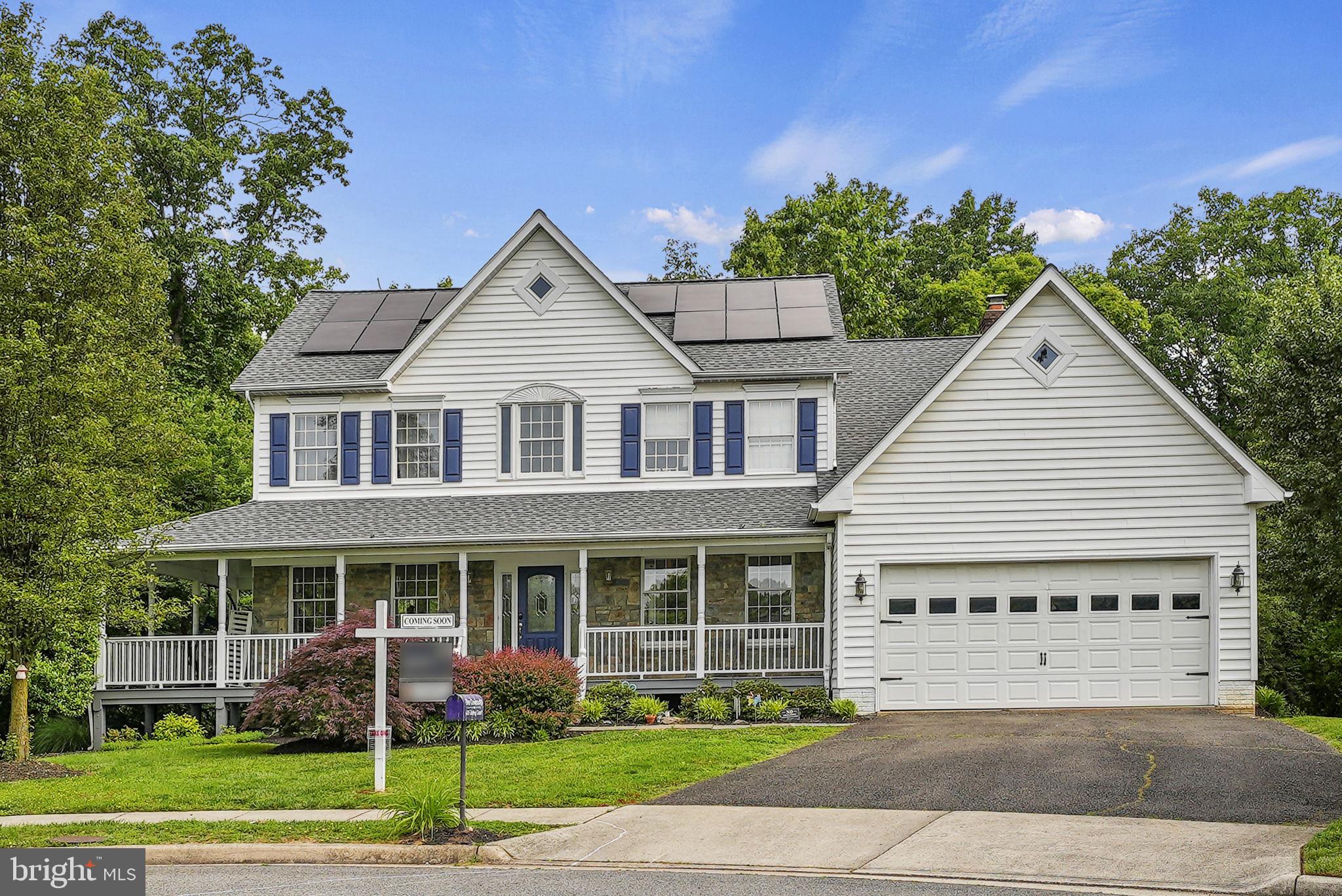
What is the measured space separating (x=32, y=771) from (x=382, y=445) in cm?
856

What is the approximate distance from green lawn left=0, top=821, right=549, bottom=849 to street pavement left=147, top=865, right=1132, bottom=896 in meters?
0.67

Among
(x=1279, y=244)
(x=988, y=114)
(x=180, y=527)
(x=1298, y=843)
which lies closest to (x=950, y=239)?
(x=1279, y=244)

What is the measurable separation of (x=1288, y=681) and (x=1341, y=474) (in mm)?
7512

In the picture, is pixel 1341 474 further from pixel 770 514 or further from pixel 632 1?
pixel 632 1

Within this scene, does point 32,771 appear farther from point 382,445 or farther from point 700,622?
point 700,622

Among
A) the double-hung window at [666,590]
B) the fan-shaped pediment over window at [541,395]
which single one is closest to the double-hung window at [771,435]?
the double-hung window at [666,590]

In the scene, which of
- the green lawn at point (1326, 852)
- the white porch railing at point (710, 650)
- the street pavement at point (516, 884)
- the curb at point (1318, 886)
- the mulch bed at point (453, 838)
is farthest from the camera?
the white porch railing at point (710, 650)

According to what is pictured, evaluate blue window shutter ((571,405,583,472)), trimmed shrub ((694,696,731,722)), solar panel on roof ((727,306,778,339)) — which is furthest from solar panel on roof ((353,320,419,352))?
trimmed shrub ((694,696,731,722))

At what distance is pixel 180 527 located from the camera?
836 inches

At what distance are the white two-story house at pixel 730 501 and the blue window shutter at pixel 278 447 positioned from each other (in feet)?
0.21

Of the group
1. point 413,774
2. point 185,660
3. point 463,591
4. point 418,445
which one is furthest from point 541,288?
point 413,774

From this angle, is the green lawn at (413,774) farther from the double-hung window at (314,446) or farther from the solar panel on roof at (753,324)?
the solar panel on roof at (753,324)

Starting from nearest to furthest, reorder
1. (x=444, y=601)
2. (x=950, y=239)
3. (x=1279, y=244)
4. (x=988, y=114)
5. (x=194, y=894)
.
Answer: (x=194, y=894) → (x=444, y=601) → (x=988, y=114) → (x=1279, y=244) → (x=950, y=239)

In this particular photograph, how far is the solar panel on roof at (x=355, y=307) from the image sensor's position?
24594 millimetres
